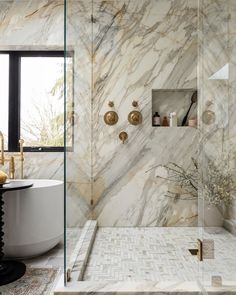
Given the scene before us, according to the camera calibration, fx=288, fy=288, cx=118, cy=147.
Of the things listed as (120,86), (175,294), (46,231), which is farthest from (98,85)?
(175,294)

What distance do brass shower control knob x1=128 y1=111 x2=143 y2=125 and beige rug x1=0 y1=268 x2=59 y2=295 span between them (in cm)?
176

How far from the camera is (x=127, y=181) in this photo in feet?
10.9

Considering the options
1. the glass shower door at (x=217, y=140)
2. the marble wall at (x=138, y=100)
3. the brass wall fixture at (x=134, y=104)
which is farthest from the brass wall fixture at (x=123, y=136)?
the glass shower door at (x=217, y=140)

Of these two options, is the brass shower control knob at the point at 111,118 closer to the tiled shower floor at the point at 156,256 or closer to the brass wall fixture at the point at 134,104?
the brass wall fixture at the point at 134,104

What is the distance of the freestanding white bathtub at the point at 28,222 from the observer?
2434 millimetres

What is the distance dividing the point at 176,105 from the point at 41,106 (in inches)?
63.7

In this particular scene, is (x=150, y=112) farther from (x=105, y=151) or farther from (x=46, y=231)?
(x=46, y=231)

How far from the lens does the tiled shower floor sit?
1428 millimetres

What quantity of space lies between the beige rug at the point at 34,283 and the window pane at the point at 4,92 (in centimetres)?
179

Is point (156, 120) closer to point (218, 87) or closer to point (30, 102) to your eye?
point (30, 102)

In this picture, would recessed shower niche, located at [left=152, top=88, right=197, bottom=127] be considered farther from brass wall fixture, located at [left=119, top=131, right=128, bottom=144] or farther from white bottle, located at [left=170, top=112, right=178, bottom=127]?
brass wall fixture, located at [left=119, top=131, right=128, bottom=144]

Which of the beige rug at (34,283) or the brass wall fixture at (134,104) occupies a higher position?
the brass wall fixture at (134,104)

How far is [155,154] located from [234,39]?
213cm

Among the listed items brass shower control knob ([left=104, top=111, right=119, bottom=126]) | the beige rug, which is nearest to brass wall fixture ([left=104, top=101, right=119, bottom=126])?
brass shower control knob ([left=104, top=111, right=119, bottom=126])
